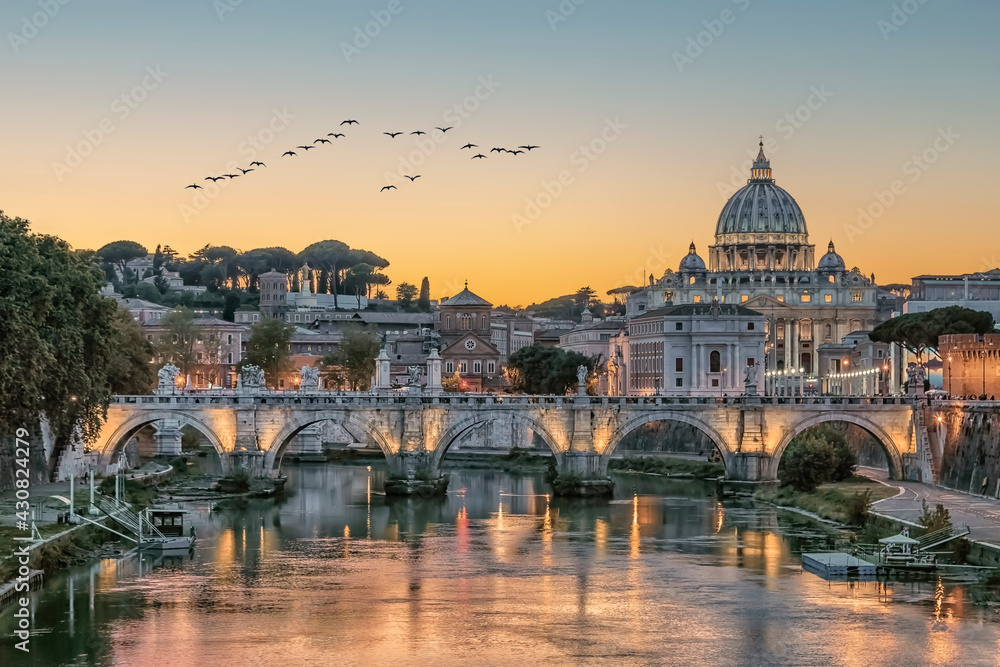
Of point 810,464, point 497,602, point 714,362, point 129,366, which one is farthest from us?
point 714,362

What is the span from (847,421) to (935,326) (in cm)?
1875

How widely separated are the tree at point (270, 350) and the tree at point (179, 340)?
503 cm

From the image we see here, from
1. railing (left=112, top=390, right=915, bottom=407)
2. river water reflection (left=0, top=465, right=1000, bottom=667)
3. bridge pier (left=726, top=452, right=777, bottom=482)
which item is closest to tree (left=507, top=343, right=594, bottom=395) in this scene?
railing (left=112, top=390, right=915, bottom=407)

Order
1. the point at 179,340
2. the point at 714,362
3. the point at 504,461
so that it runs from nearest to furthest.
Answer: the point at 504,461 → the point at 179,340 → the point at 714,362

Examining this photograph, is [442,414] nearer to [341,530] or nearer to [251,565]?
[341,530]

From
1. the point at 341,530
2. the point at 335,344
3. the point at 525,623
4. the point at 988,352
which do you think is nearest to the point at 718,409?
the point at 988,352

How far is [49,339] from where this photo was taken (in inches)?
2672

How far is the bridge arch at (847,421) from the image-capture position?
86.6m

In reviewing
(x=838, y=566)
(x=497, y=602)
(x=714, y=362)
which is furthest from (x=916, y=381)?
(x=714, y=362)

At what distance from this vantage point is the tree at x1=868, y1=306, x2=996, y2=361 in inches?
4040

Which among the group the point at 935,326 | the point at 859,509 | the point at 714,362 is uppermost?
the point at 935,326

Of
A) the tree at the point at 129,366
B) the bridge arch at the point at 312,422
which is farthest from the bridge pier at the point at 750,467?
the tree at the point at 129,366

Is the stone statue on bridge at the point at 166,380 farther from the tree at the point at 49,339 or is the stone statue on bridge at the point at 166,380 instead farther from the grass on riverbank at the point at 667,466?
the grass on riverbank at the point at 667,466

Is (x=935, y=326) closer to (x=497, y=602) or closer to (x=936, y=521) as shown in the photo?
(x=936, y=521)
